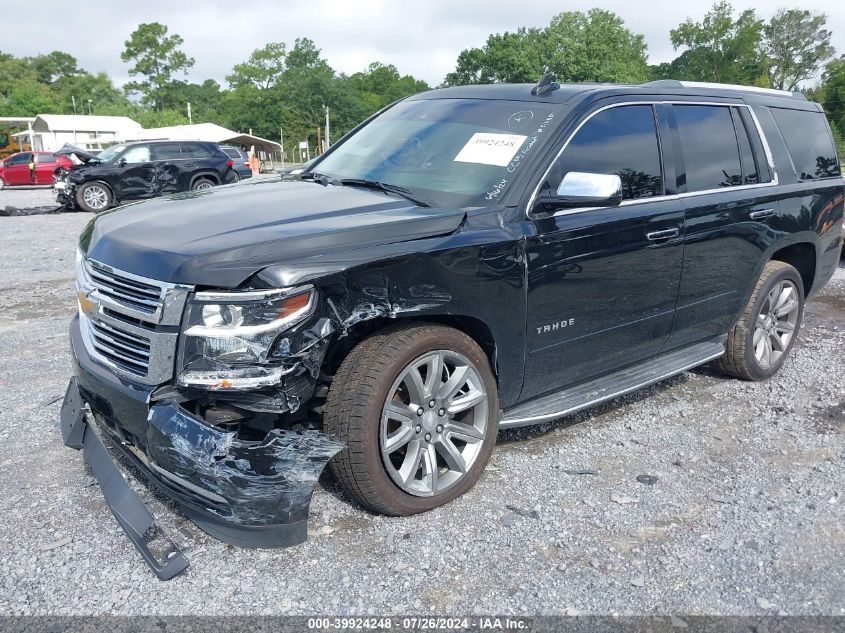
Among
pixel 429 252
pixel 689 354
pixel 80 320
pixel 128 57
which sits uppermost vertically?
pixel 128 57

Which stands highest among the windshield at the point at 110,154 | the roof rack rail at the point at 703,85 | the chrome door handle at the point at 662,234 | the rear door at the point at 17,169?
the roof rack rail at the point at 703,85

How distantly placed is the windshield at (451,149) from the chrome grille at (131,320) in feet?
4.48

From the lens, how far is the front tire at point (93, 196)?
17.2m

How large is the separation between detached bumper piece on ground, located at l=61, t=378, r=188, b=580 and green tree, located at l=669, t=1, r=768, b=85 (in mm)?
76844

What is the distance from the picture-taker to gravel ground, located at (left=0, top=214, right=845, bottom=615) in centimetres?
268

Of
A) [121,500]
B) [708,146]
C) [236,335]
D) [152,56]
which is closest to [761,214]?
[708,146]

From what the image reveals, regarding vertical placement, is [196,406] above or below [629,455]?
above

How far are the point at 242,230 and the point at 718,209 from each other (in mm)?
2880

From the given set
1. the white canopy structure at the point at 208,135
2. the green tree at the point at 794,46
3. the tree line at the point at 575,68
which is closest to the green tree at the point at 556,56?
the tree line at the point at 575,68

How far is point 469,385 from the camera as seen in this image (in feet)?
10.8

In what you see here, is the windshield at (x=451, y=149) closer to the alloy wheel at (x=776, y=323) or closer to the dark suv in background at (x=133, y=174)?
the alloy wheel at (x=776, y=323)

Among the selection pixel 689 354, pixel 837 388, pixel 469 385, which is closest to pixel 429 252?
pixel 469 385

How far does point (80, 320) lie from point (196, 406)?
3.42 ft

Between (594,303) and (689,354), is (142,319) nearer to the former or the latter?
(594,303)
